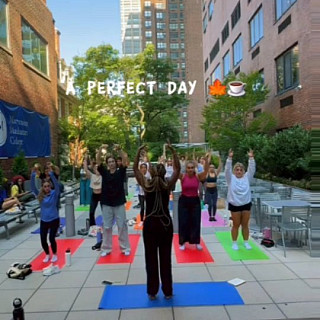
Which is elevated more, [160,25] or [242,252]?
[160,25]

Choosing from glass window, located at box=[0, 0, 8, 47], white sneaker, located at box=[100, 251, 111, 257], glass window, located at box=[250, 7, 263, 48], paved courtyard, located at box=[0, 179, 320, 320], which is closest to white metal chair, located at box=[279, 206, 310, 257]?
paved courtyard, located at box=[0, 179, 320, 320]

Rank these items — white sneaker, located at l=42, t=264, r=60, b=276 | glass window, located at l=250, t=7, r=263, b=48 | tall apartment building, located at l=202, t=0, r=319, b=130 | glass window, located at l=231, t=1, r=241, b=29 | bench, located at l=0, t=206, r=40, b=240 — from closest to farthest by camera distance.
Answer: white sneaker, located at l=42, t=264, r=60, b=276 → bench, located at l=0, t=206, r=40, b=240 → tall apartment building, located at l=202, t=0, r=319, b=130 → glass window, located at l=250, t=7, r=263, b=48 → glass window, located at l=231, t=1, r=241, b=29

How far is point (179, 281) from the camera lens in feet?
18.5

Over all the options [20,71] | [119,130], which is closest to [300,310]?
[20,71]

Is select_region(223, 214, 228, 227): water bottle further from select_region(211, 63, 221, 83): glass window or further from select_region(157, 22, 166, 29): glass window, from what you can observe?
select_region(157, 22, 166, 29): glass window

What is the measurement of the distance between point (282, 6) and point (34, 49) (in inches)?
498

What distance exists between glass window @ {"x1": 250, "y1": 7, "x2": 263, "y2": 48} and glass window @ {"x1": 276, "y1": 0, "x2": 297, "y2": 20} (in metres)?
3.08

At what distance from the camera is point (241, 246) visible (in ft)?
24.6

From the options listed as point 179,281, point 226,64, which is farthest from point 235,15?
point 179,281

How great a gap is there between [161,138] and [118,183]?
36.9 m

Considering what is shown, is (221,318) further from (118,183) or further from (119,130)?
(119,130)

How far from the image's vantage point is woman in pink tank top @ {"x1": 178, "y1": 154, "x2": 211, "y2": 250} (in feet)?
23.3

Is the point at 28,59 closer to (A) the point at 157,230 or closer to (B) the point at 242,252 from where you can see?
(B) the point at 242,252

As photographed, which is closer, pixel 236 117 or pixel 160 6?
pixel 236 117
